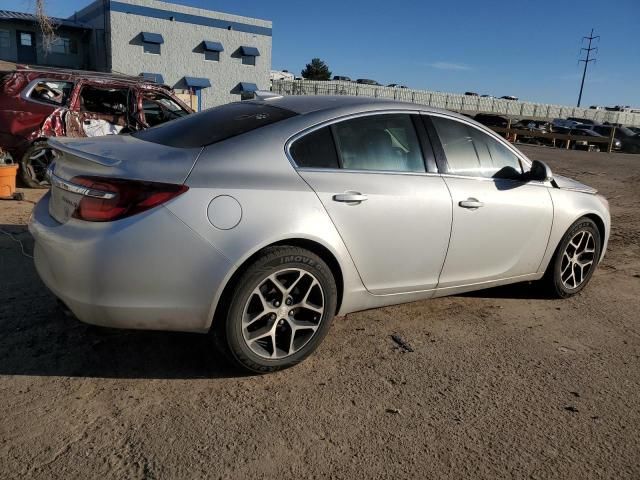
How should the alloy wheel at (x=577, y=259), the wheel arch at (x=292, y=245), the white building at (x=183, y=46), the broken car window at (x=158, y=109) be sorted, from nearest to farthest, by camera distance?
the wheel arch at (x=292, y=245) → the alloy wheel at (x=577, y=259) → the broken car window at (x=158, y=109) → the white building at (x=183, y=46)

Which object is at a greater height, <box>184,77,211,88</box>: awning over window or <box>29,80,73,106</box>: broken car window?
<box>184,77,211,88</box>: awning over window

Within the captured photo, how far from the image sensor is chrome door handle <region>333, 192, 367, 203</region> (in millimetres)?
3234

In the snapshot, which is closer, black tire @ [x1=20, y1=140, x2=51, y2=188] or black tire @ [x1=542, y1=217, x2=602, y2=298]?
black tire @ [x1=542, y1=217, x2=602, y2=298]

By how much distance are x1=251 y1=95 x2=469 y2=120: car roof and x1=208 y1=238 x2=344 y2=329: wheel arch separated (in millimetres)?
873

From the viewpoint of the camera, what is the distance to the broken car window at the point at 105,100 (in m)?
8.12

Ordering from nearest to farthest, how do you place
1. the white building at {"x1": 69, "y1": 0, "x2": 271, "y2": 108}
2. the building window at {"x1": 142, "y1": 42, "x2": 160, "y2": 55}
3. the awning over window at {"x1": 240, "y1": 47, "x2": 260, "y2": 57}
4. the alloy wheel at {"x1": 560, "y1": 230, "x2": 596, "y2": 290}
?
the alloy wheel at {"x1": 560, "y1": 230, "x2": 596, "y2": 290} < the white building at {"x1": 69, "y1": 0, "x2": 271, "y2": 108} < the building window at {"x1": 142, "y1": 42, "x2": 160, "y2": 55} < the awning over window at {"x1": 240, "y1": 47, "x2": 260, "y2": 57}

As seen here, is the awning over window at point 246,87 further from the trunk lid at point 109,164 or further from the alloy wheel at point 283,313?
the alloy wheel at point 283,313

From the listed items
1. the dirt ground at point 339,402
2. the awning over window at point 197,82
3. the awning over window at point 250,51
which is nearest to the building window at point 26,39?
the awning over window at point 197,82

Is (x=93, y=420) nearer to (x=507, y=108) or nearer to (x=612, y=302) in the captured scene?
(x=612, y=302)

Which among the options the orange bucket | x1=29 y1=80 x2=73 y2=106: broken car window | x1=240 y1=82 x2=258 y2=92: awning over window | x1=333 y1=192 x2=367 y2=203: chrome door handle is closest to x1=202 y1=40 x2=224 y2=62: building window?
x1=240 y1=82 x2=258 y2=92: awning over window

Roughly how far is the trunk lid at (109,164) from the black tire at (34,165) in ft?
16.3

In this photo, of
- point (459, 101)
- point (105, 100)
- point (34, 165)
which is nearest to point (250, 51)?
point (459, 101)

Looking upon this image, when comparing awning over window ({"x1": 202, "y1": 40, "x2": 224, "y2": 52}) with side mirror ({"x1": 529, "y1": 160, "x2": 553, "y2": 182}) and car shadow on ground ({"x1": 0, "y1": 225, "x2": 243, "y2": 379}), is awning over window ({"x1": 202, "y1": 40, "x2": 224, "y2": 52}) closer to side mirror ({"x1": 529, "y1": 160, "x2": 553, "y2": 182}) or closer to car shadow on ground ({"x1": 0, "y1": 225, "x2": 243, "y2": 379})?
car shadow on ground ({"x1": 0, "y1": 225, "x2": 243, "y2": 379})

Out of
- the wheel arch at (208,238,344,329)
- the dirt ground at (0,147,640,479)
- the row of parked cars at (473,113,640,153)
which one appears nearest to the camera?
the dirt ground at (0,147,640,479)
